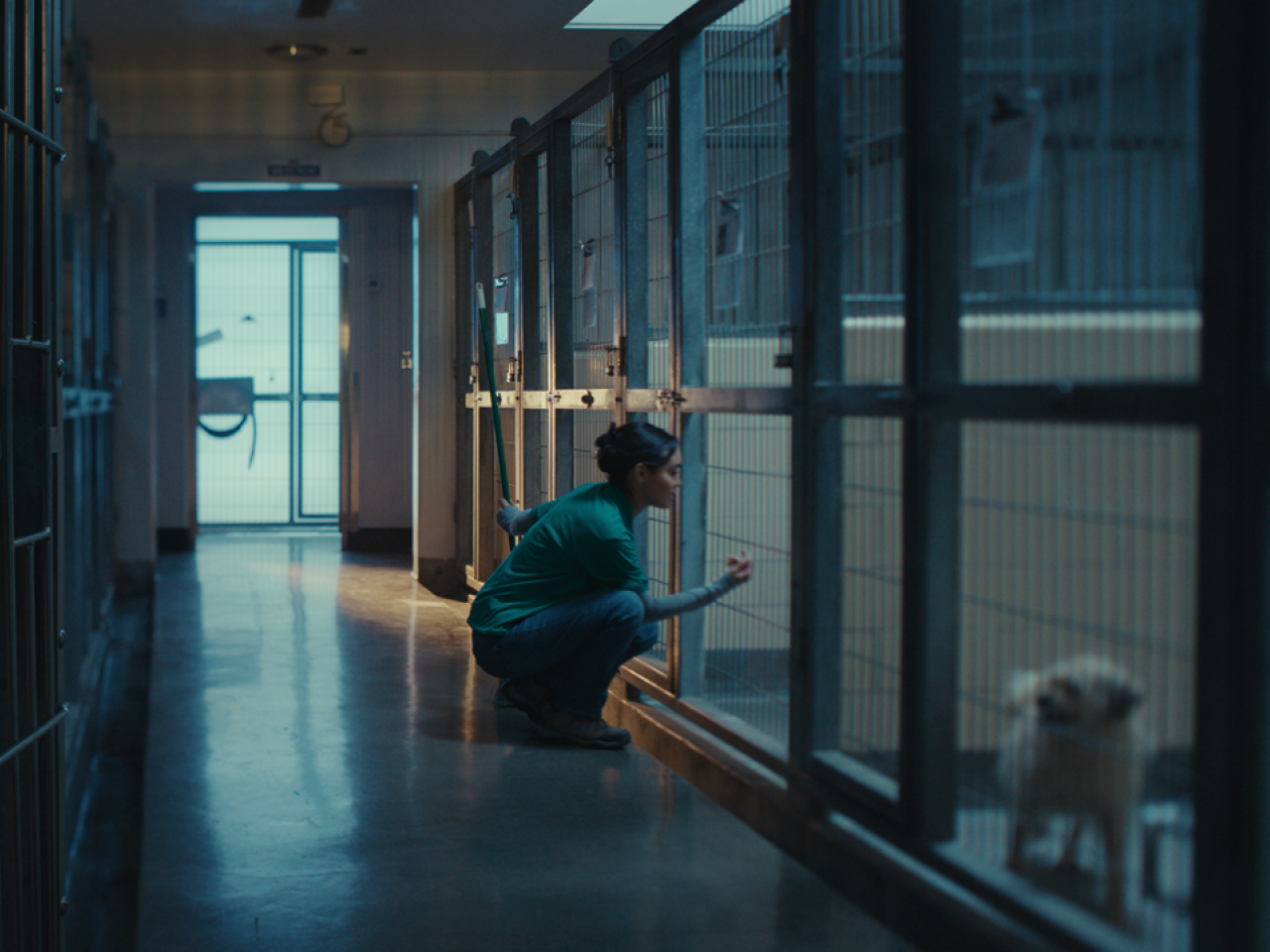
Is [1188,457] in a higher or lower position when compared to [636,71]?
lower

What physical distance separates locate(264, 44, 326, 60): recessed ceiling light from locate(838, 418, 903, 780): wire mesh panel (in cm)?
473

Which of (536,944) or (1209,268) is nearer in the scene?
(1209,268)

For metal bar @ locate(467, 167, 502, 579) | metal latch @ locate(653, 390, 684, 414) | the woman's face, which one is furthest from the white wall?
the woman's face

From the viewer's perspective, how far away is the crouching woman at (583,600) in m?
3.38

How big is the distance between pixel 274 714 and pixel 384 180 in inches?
155

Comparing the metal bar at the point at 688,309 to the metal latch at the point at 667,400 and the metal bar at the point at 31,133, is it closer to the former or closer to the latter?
the metal latch at the point at 667,400

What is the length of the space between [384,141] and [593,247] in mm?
3163

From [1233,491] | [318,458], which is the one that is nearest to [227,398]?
[318,458]

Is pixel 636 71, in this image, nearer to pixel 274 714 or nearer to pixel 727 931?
pixel 274 714

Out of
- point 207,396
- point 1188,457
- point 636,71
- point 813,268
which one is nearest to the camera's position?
point 1188,457

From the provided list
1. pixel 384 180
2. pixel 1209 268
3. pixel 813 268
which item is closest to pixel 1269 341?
pixel 1209 268

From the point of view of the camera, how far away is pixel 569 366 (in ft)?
15.3

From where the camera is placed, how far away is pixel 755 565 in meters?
3.16

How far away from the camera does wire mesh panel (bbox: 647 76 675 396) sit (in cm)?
378
